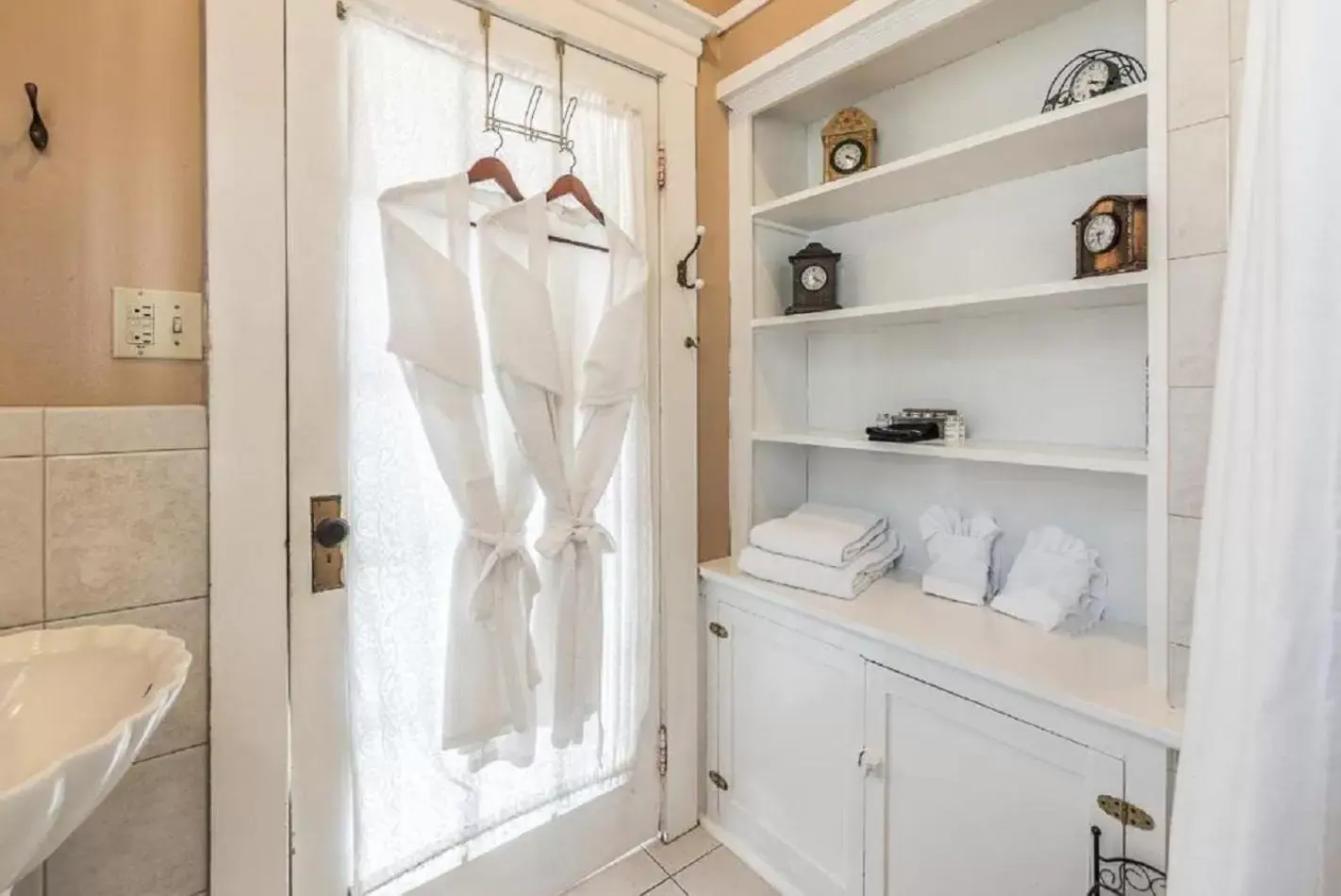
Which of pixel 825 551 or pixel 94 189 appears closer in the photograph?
pixel 94 189

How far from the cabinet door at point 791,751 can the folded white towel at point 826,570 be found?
5.0 inches

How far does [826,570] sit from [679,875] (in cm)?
91

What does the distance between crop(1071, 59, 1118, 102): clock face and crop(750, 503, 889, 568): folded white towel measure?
1.05 m

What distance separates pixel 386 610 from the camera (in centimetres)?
125

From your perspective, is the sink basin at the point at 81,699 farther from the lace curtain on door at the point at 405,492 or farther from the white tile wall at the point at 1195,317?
the white tile wall at the point at 1195,317

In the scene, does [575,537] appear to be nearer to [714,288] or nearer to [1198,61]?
[714,288]

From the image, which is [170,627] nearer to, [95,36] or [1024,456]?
[95,36]

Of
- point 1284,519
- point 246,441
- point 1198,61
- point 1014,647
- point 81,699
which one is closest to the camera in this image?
point 1284,519

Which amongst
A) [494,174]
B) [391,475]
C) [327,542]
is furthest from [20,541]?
[494,174]

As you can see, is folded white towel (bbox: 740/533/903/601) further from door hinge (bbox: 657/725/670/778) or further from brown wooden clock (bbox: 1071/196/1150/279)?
brown wooden clock (bbox: 1071/196/1150/279)

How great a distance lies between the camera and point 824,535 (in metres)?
1.58

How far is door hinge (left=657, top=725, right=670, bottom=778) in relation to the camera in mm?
1724

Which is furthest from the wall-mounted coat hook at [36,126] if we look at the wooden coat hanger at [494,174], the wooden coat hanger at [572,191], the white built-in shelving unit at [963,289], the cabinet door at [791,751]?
the cabinet door at [791,751]

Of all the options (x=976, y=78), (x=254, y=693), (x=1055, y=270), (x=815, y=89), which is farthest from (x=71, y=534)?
(x=976, y=78)
